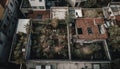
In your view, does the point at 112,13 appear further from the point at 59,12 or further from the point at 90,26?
the point at 59,12

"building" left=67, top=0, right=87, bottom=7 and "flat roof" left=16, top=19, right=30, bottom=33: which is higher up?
"building" left=67, top=0, right=87, bottom=7

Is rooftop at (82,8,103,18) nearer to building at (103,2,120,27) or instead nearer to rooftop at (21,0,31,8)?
building at (103,2,120,27)

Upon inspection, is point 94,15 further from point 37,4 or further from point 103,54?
point 37,4

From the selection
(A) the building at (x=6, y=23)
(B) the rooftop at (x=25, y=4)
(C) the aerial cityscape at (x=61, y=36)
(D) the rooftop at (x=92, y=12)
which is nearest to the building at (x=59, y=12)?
(C) the aerial cityscape at (x=61, y=36)

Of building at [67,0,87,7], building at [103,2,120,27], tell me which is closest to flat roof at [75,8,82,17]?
building at [67,0,87,7]

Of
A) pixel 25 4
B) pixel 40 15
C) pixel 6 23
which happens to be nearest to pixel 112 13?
pixel 40 15

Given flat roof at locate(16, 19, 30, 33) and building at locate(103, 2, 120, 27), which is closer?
flat roof at locate(16, 19, 30, 33)

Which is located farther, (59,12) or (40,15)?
(40,15)
